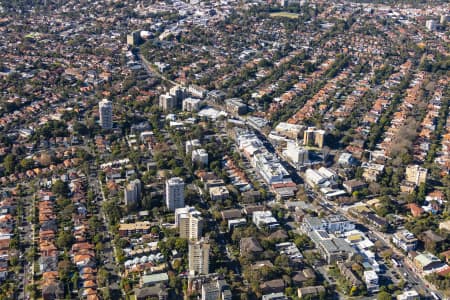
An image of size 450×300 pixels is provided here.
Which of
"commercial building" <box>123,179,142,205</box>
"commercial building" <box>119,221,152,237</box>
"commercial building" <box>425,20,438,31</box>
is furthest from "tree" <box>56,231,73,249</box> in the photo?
"commercial building" <box>425,20,438,31</box>

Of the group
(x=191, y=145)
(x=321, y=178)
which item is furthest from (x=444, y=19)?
(x=191, y=145)

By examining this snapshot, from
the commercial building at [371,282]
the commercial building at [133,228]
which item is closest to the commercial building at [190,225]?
the commercial building at [133,228]

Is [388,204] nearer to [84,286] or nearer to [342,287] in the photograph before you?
[342,287]

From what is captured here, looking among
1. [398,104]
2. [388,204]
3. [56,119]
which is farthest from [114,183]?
[398,104]

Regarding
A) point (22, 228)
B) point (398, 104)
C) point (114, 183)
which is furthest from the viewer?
point (398, 104)

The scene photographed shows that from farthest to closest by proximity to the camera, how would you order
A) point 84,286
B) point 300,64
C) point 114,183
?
point 300,64 < point 114,183 < point 84,286

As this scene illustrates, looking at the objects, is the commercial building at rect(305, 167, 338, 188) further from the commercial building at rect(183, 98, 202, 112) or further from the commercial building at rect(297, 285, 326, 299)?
the commercial building at rect(183, 98, 202, 112)
